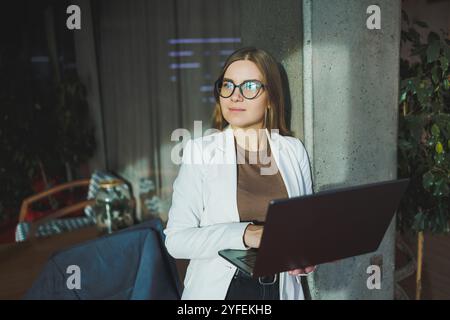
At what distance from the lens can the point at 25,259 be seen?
2.18 metres

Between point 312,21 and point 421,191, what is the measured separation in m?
1.03

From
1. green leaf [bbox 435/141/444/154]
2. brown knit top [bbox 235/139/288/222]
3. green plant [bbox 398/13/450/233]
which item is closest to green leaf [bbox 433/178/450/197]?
green plant [bbox 398/13/450/233]

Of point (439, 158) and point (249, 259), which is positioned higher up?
point (439, 158)

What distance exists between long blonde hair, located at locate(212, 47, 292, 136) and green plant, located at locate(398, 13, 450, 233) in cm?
77

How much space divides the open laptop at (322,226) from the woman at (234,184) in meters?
0.11

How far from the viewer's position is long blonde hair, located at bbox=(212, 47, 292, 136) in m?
1.44

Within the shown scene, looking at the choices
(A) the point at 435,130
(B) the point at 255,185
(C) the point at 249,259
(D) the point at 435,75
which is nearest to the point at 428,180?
(A) the point at 435,130

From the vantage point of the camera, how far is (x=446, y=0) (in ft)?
17.0

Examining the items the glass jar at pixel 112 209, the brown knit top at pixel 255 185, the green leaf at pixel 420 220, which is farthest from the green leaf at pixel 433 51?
the glass jar at pixel 112 209

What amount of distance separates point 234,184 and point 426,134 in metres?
1.11

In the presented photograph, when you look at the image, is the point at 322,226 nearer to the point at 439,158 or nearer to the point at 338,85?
the point at 338,85

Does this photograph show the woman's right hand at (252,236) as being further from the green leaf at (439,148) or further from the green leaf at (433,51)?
the green leaf at (433,51)

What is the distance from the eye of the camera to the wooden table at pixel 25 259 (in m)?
2.05
